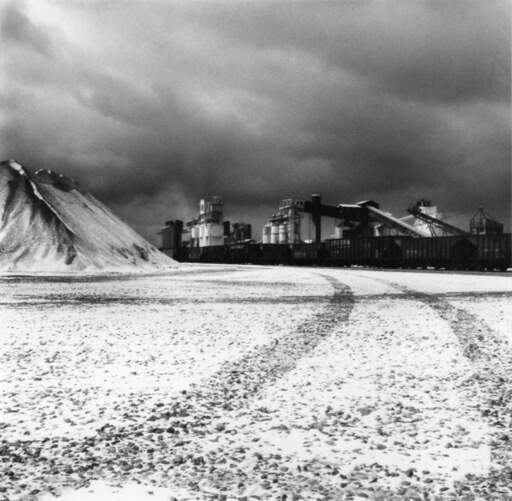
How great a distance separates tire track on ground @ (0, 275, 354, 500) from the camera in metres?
2.99

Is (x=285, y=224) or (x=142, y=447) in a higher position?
(x=285, y=224)

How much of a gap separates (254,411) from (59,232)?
32267 mm

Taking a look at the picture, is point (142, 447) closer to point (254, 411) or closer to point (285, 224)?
point (254, 411)

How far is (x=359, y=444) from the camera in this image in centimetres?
350

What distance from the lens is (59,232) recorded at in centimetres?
3328

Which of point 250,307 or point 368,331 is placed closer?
point 368,331

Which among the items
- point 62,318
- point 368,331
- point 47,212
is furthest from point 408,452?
point 47,212

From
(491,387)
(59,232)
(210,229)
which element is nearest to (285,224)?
(210,229)

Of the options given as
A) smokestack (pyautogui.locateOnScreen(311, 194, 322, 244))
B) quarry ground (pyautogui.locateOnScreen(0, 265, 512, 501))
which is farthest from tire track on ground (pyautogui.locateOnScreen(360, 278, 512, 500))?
smokestack (pyautogui.locateOnScreen(311, 194, 322, 244))

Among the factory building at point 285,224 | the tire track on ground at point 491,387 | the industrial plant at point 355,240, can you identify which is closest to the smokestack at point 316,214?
the industrial plant at point 355,240

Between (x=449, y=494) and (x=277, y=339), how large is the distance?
495 centimetres

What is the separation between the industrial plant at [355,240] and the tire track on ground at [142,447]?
3683 centimetres

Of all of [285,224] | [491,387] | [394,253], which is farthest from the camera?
[285,224]

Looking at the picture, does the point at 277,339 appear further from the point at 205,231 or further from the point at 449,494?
the point at 205,231
